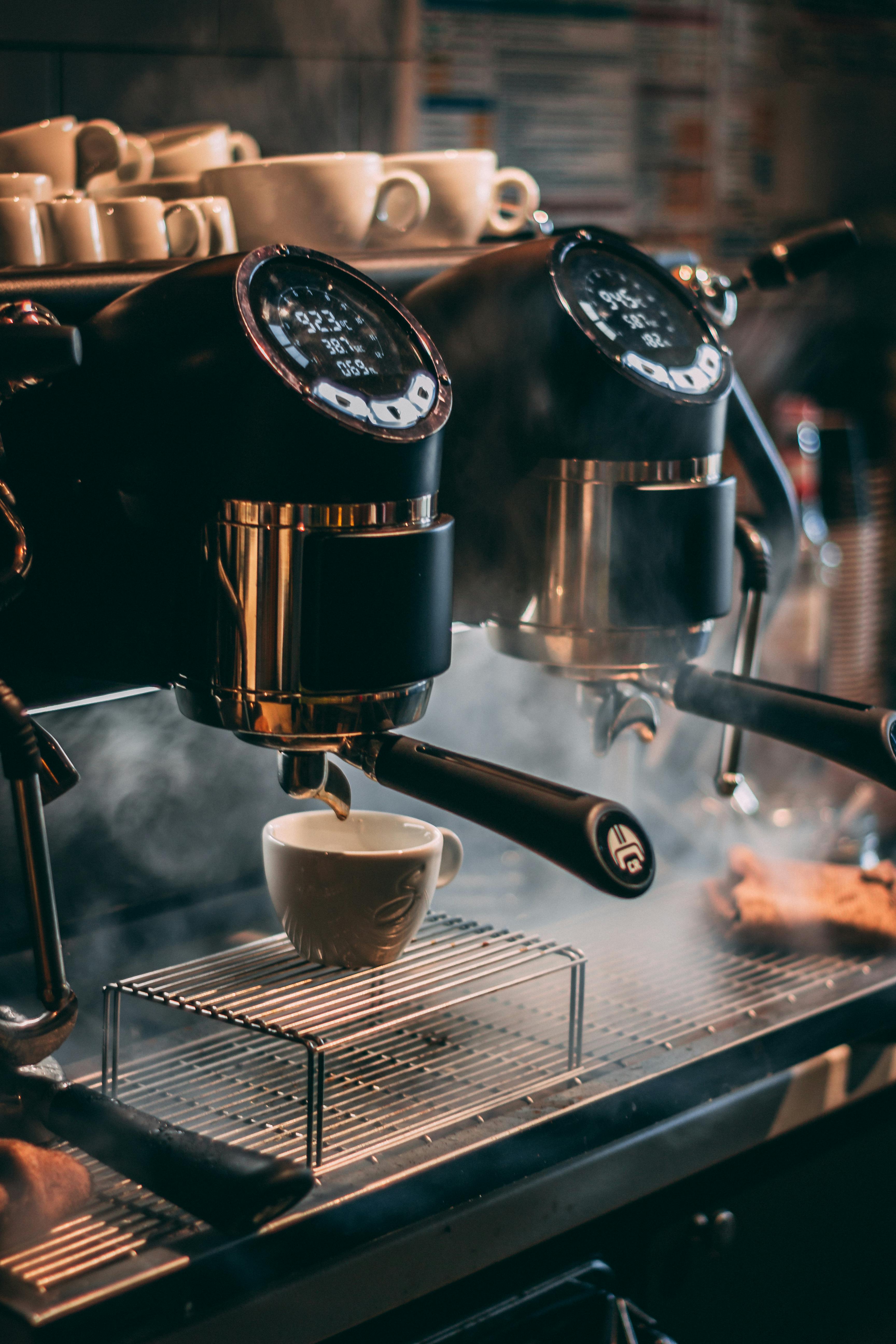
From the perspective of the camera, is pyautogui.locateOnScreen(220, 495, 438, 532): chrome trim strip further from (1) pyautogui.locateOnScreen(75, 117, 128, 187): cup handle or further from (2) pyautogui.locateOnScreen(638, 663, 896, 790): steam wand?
(1) pyautogui.locateOnScreen(75, 117, 128, 187): cup handle

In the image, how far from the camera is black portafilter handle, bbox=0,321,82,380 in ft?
2.02

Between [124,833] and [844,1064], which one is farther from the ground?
[124,833]

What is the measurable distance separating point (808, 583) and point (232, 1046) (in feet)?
4.17

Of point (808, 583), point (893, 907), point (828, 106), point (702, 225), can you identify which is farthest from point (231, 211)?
point (828, 106)

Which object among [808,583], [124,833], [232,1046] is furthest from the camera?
[808,583]

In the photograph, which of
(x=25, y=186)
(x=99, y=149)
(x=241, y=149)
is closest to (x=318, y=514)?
(x=25, y=186)

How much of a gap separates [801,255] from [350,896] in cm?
54

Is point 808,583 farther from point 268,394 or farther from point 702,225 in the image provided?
point 268,394

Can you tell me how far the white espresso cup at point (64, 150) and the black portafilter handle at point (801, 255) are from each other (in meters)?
0.42

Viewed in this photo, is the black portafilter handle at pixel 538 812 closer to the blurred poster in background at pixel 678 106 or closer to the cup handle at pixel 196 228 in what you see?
the cup handle at pixel 196 228

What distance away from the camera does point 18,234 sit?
2.55 feet

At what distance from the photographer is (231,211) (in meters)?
0.93

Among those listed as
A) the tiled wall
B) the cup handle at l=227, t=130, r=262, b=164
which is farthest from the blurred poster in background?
the cup handle at l=227, t=130, r=262, b=164

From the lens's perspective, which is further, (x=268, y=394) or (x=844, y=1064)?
(x=844, y=1064)
